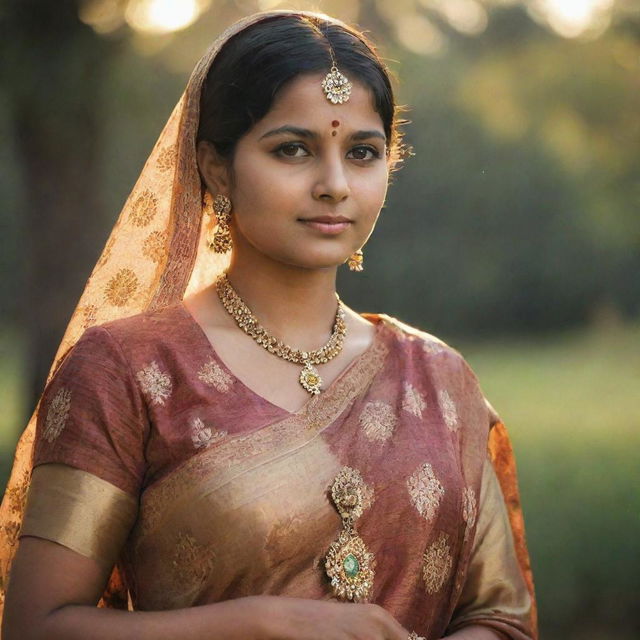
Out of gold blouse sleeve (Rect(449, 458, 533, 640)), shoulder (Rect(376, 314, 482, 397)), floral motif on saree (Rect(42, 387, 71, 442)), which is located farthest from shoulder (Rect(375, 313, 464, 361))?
floral motif on saree (Rect(42, 387, 71, 442))

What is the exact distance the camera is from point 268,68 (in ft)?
7.37

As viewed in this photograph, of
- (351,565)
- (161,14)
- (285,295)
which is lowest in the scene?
(351,565)

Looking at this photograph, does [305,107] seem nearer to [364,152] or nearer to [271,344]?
[364,152]

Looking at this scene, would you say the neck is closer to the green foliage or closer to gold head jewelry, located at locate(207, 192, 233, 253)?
gold head jewelry, located at locate(207, 192, 233, 253)

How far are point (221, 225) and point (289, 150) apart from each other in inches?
10.2

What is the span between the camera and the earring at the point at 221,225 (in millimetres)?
2367

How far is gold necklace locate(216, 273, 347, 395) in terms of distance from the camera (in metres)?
2.33

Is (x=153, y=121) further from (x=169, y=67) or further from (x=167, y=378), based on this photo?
(x=167, y=378)

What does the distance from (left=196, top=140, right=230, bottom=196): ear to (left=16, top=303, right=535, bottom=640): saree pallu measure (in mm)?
268

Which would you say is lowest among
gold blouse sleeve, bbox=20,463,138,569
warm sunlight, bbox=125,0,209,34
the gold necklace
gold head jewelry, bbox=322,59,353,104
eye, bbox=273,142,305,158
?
gold blouse sleeve, bbox=20,463,138,569

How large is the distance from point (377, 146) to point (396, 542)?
83cm

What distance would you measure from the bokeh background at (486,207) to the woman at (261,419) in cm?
171

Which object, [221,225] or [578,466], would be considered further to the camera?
[578,466]

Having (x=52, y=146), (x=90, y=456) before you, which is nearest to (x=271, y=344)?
(x=90, y=456)
